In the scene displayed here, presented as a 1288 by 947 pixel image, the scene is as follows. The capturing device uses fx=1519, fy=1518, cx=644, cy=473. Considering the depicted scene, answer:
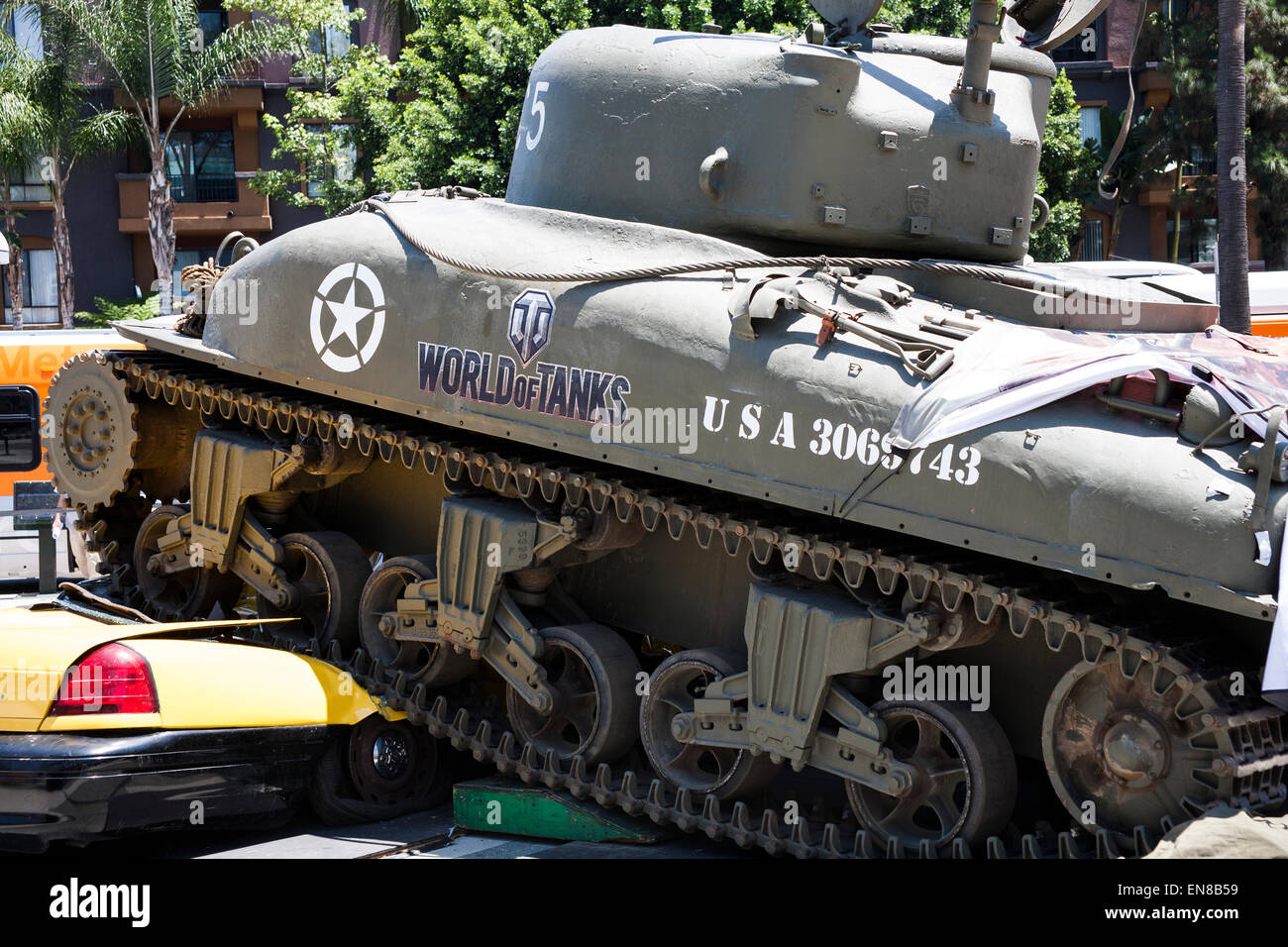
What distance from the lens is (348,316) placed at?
26.7 feet

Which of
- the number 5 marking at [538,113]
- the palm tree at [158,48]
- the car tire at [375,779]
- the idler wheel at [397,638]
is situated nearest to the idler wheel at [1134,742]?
the idler wheel at [397,638]

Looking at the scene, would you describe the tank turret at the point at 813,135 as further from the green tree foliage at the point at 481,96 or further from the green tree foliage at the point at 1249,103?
the green tree foliage at the point at 1249,103

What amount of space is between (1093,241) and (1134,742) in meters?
33.5

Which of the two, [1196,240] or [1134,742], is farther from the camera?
[1196,240]

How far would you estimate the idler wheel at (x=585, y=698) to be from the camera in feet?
24.9

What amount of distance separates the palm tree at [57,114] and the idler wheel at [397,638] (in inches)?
1028

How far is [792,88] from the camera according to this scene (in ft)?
25.0

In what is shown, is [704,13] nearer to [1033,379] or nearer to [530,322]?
[530,322]

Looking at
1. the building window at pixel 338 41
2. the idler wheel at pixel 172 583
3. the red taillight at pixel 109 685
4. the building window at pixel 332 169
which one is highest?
the building window at pixel 338 41

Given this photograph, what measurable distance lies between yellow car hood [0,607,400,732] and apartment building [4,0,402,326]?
1190 inches

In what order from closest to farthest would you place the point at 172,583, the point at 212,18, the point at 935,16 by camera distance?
the point at 172,583 → the point at 935,16 → the point at 212,18

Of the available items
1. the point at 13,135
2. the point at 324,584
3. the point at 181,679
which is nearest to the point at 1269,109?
the point at 13,135

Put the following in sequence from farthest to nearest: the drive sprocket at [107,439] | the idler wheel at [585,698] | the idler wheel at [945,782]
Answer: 1. the drive sprocket at [107,439]
2. the idler wheel at [585,698]
3. the idler wheel at [945,782]

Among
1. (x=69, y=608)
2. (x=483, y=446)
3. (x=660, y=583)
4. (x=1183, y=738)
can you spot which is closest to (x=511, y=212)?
(x=483, y=446)
